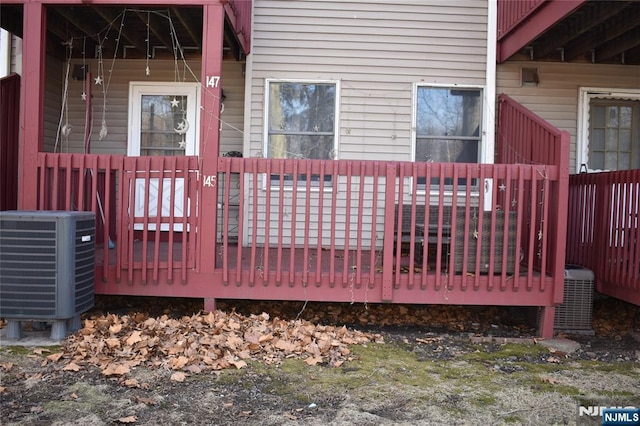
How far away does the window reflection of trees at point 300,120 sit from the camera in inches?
293

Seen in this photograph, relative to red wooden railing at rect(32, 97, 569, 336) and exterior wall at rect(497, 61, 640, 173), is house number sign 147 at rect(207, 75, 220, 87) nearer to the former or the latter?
red wooden railing at rect(32, 97, 569, 336)

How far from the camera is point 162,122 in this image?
780 centimetres

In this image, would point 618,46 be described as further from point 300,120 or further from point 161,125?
point 161,125

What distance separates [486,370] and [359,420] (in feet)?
4.80

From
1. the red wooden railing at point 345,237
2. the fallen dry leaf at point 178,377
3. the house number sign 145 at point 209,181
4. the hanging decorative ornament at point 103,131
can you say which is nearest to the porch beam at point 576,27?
the red wooden railing at point 345,237

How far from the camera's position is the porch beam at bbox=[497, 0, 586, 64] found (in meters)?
5.73

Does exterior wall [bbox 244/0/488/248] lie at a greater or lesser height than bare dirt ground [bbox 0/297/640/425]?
greater

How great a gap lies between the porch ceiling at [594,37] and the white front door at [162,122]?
4462 millimetres

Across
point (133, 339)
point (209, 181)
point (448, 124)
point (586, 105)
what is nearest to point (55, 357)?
point (133, 339)

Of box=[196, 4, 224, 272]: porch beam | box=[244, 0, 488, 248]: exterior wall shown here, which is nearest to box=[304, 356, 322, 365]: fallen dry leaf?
box=[196, 4, 224, 272]: porch beam

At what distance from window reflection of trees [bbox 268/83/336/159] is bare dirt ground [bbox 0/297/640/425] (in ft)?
8.70

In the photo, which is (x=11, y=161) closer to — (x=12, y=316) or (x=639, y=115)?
(x=12, y=316)

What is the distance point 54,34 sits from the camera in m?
7.01

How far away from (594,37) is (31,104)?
636 centimetres
